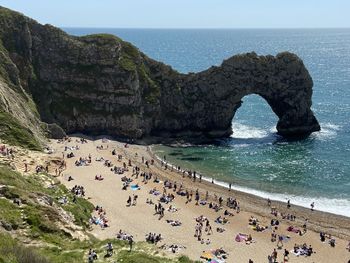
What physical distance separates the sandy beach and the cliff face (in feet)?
47.3

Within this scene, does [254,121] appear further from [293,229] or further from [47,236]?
[47,236]

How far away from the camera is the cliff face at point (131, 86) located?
282 ft

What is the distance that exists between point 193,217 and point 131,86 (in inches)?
1588

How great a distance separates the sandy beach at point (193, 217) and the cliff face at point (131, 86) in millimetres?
14428

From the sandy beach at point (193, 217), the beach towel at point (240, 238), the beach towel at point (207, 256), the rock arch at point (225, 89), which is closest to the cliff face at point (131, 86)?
the rock arch at point (225, 89)

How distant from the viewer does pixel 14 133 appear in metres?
63.0

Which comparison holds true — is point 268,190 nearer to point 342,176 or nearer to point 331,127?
point 342,176

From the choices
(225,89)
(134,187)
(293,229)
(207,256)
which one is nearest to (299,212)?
(293,229)

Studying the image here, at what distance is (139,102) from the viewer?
87500 mm

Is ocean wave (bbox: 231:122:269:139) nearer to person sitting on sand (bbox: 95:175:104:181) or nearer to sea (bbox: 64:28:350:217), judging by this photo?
→ sea (bbox: 64:28:350:217)

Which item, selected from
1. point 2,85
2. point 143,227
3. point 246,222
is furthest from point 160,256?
point 2,85

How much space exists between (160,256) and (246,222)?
24468 millimetres

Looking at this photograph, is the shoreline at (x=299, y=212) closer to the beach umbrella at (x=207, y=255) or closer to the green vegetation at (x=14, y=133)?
the beach umbrella at (x=207, y=255)

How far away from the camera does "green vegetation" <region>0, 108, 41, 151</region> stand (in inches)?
2427
